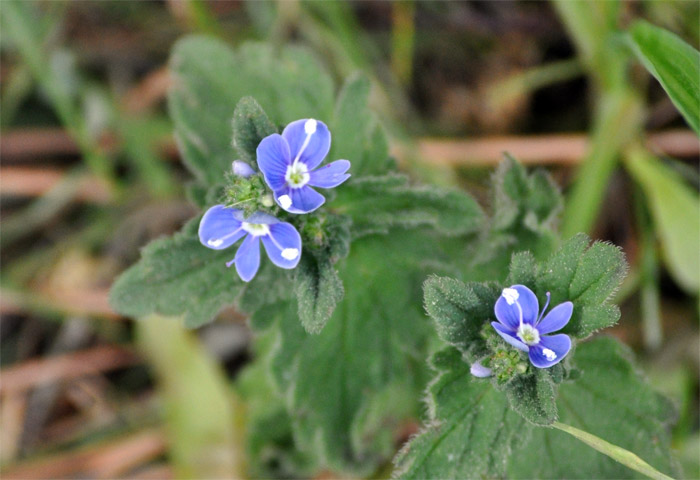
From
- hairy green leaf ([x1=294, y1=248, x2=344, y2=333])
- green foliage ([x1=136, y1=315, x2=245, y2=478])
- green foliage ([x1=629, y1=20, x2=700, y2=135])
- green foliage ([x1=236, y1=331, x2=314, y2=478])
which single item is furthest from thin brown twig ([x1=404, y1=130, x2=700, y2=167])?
hairy green leaf ([x1=294, y1=248, x2=344, y2=333])

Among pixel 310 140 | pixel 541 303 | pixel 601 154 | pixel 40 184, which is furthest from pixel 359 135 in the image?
pixel 40 184

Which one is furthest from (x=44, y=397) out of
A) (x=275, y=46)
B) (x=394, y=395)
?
(x=275, y=46)

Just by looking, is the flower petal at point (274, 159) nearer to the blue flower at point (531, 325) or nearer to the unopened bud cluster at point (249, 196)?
the unopened bud cluster at point (249, 196)

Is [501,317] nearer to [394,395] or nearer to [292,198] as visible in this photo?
[292,198]

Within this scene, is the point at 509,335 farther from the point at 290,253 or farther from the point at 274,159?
the point at 274,159

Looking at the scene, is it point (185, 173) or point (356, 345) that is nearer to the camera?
point (356, 345)

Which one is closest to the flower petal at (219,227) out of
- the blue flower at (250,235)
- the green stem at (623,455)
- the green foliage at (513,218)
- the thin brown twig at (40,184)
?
the blue flower at (250,235)
